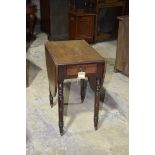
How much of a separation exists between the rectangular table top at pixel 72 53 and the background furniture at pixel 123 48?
84cm

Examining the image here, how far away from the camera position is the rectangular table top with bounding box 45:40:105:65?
179 centimetres

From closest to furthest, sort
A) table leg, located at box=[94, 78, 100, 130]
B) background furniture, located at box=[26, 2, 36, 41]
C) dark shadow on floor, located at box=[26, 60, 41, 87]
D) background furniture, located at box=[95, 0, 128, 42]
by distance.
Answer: table leg, located at box=[94, 78, 100, 130]
dark shadow on floor, located at box=[26, 60, 41, 87]
background furniture, located at box=[26, 2, 36, 41]
background furniture, located at box=[95, 0, 128, 42]

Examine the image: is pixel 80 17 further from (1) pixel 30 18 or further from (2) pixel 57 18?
(1) pixel 30 18

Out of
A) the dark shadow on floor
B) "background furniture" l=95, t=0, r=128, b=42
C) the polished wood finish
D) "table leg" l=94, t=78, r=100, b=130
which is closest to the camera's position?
the polished wood finish

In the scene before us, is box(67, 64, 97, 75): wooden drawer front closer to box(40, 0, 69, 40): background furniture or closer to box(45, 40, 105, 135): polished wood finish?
box(45, 40, 105, 135): polished wood finish

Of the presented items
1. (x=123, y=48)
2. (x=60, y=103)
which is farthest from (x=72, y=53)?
(x=123, y=48)

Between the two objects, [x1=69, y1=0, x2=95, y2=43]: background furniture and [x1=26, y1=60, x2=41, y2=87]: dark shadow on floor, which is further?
[x1=69, y1=0, x2=95, y2=43]: background furniture

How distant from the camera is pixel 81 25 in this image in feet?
12.8

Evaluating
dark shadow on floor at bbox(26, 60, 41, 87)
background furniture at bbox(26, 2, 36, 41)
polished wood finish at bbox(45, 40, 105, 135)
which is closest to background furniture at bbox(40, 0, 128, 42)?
background furniture at bbox(26, 2, 36, 41)

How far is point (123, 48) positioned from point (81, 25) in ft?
3.90
